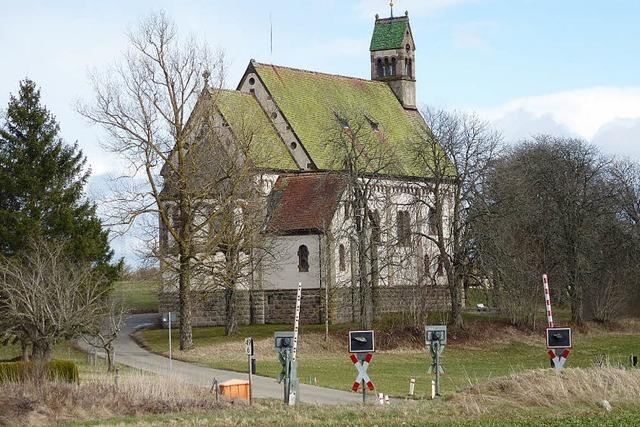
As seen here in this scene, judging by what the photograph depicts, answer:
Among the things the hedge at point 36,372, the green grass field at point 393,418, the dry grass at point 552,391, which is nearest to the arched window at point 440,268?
the hedge at point 36,372

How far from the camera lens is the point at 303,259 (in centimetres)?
6194

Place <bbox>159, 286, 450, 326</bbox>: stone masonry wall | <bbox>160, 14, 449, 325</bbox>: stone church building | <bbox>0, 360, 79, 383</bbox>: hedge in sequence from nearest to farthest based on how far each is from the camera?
<bbox>0, 360, 79, 383</bbox>: hedge → <bbox>160, 14, 449, 325</bbox>: stone church building → <bbox>159, 286, 450, 326</bbox>: stone masonry wall

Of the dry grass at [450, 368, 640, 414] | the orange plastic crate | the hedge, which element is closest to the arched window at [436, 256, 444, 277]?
the orange plastic crate

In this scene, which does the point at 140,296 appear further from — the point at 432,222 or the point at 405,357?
the point at 405,357

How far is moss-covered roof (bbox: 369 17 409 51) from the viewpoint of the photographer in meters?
76.4

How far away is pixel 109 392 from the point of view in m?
28.1

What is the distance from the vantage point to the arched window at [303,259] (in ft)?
202

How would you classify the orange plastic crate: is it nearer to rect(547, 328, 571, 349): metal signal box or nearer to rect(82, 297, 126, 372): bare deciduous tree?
rect(547, 328, 571, 349): metal signal box

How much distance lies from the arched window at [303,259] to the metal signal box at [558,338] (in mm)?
33000

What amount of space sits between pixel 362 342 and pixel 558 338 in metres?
4.72

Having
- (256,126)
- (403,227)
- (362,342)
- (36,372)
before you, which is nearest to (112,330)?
(36,372)

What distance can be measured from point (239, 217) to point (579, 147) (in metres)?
35.7

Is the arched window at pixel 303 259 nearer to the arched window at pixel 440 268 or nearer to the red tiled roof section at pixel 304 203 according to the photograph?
the red tiled roof section at pixel 304 203

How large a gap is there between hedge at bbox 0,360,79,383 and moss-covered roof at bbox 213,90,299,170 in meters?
23.7
